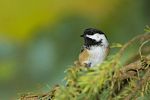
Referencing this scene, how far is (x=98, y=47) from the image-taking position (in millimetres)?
1290

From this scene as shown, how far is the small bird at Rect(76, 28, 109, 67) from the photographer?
1.26 m

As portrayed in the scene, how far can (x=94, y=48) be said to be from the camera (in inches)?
50.9

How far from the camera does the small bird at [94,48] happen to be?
49.5 inches

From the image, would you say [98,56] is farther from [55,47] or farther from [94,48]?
[55,47]

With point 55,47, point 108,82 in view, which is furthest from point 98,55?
point 55,47

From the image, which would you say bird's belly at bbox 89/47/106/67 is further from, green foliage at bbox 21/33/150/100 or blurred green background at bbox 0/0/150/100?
blurred green background at bbox 0/0/150/100

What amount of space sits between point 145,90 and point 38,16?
3.77 m

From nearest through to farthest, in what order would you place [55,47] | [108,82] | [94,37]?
[108,82], [94,37], [55,47]

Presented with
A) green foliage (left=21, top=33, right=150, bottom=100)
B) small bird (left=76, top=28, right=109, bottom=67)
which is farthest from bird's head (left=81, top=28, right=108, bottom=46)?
green foliage (left=21, top=33, right=150, bottom=100)

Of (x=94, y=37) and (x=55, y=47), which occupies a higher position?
(x=55, y=47)

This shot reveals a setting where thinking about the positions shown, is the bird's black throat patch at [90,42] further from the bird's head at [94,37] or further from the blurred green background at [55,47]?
the blurred green background at [55,47]

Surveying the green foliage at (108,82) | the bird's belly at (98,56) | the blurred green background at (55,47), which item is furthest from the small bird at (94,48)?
the blurred green background at (55,47)

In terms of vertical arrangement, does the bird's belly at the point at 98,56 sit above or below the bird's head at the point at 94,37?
below

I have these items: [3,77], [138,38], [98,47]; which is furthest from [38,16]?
[138,38]
